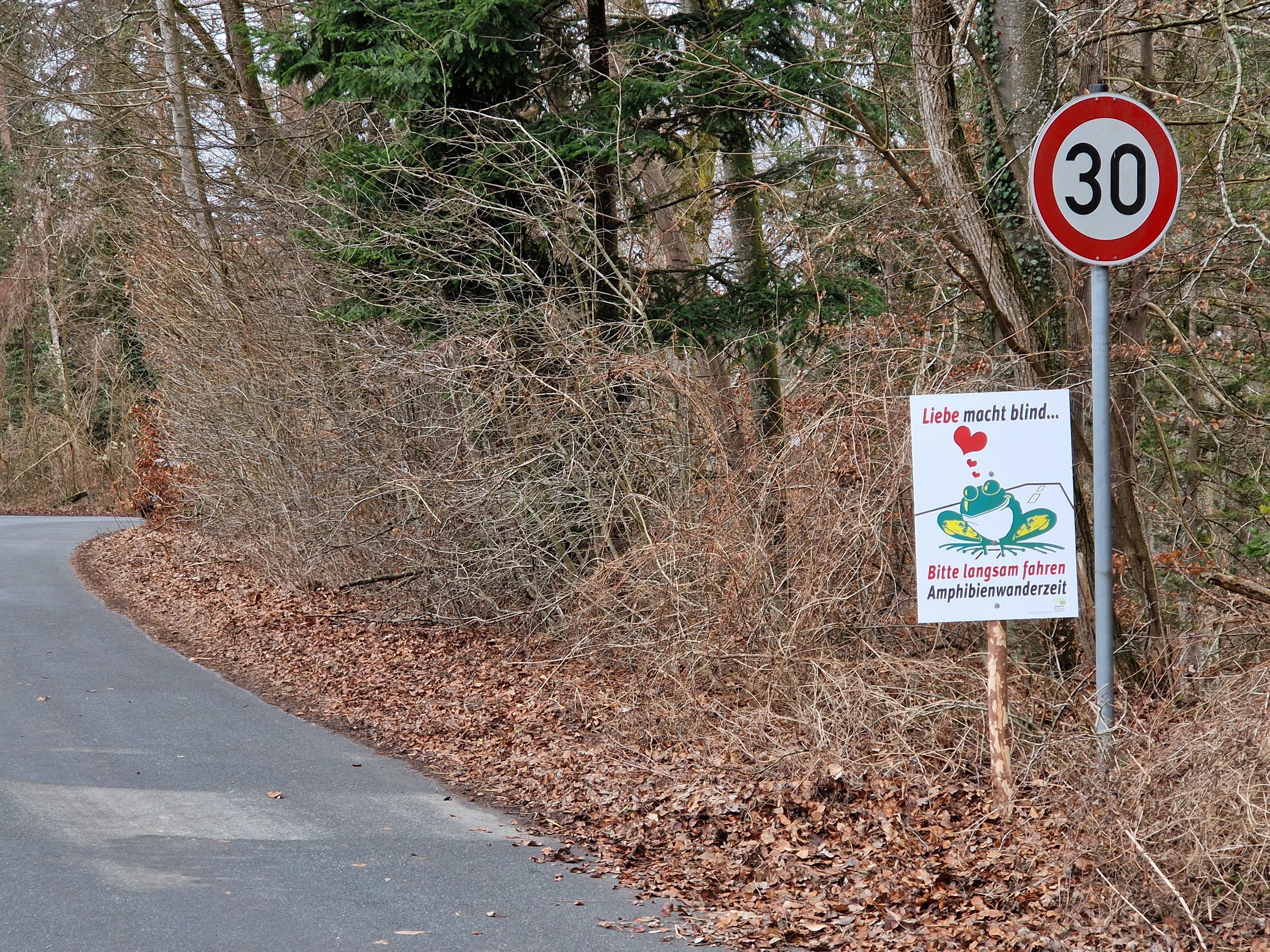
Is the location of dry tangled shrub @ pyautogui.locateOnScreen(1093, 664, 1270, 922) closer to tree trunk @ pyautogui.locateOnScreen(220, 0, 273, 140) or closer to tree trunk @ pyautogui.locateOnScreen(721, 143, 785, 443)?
tree trunk @ pyautogui.locateOnScreen(721, 143, 785, 443)

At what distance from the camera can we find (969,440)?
5230 millimetres

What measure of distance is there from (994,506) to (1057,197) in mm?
1399

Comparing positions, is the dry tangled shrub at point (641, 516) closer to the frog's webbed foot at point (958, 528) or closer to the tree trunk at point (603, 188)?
the tree trunk at point (603, 188)

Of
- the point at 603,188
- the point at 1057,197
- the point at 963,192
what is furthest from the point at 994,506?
the point at 603,188

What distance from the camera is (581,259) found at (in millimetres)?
9898

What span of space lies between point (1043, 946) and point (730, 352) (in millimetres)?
7400

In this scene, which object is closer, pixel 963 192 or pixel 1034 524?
pixel 1034 524

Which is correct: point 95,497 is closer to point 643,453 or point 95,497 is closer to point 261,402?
point 261,402

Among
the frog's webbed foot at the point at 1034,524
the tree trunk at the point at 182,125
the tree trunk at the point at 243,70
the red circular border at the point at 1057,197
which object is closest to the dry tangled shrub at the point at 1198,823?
the frog's webbed foot at the point at 1034,524

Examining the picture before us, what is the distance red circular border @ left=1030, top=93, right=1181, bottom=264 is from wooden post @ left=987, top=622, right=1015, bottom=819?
1773 millimetres

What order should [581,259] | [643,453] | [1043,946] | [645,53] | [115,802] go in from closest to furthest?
[1043,946] < [115,802] < [643,453] < [581,259] < [645,53]

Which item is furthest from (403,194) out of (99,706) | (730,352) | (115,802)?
(115,802)

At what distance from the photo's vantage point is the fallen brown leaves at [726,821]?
14.4ft

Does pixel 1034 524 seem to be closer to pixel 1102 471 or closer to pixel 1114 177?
pixel 1102 471
